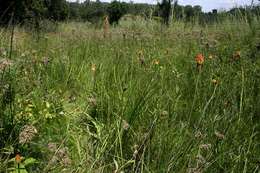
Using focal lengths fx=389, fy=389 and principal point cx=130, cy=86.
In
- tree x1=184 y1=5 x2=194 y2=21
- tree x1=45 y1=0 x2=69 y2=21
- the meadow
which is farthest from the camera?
tree x1=45 y1=0 x2=69 y2=21

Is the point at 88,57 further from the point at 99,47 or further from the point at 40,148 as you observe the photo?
the point at 40,148

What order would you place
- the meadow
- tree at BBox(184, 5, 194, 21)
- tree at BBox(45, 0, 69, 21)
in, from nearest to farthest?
the meadow, tree at BBox(184, 5, 194, 21), tree at BBox(45, 0, 69, 21)

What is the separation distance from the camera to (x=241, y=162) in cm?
180

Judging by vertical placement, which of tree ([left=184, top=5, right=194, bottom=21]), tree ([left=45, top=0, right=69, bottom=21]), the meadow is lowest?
the meadow

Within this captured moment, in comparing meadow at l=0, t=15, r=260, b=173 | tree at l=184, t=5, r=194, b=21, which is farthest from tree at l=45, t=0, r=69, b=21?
meadow at l=0, t=15, r=260, b=173

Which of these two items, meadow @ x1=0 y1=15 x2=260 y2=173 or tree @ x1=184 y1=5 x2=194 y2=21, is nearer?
meadow @ x1=0 y1=15 x2=260 y2=173

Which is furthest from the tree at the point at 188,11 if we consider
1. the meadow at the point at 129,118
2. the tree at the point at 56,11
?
the meadow at the point at 129,118

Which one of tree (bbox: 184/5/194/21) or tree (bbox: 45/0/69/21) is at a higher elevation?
tree (bbox: 184/5/194/21)

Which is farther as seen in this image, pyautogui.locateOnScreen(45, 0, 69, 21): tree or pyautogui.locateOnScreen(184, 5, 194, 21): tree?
pyautogui.locateOnScreen(45, 0, 69, 21): tree

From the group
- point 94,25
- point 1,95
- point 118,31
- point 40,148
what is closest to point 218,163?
point 40,148

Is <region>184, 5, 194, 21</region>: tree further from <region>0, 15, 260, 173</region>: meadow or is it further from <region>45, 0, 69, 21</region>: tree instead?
<region>0, 15, 260, 173</region>: meadow

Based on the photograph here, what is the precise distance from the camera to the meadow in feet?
5.79

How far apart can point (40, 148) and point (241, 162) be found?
962 millimetres

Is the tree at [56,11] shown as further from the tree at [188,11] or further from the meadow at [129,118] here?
the meadow at [129,118]
